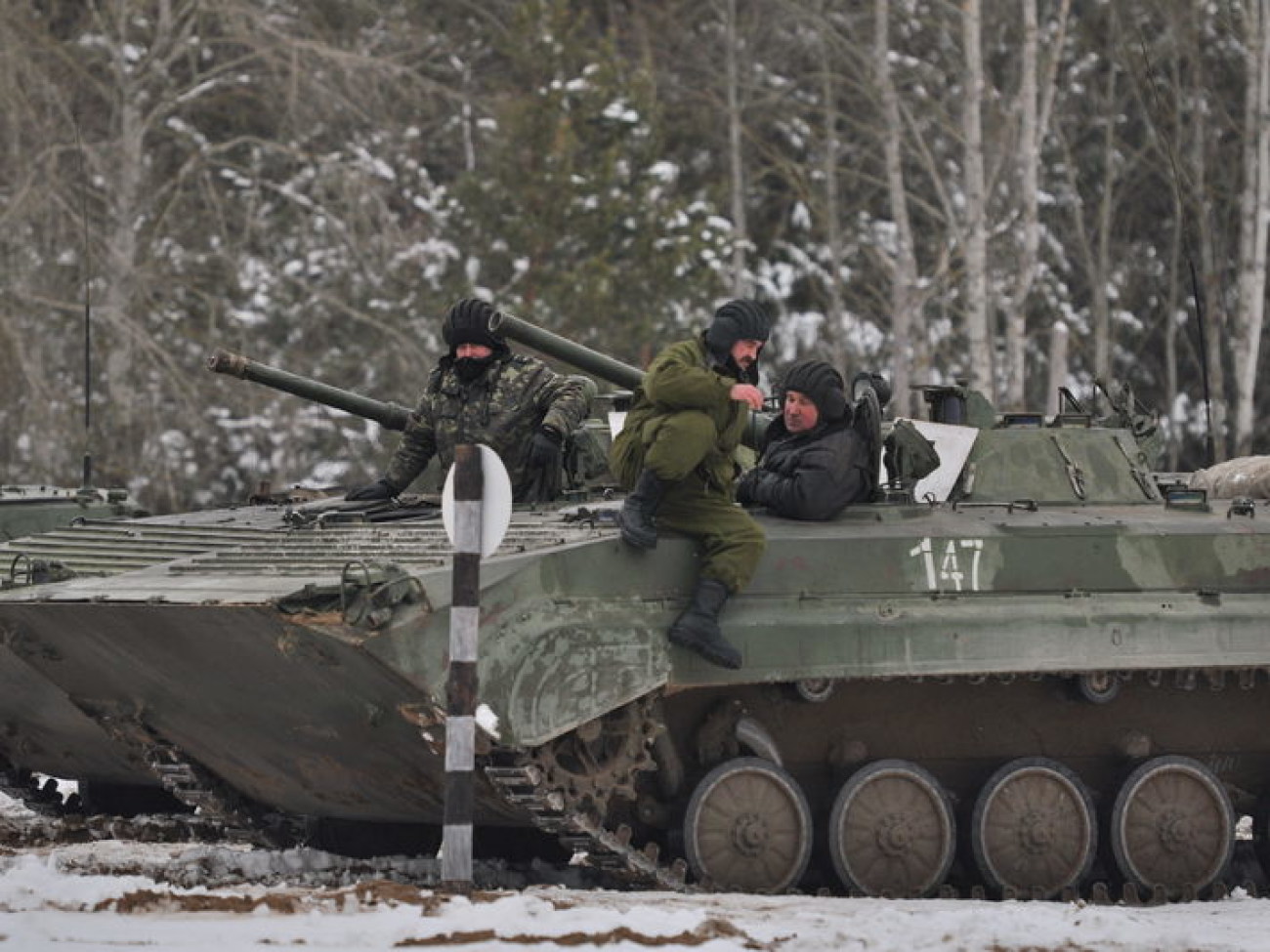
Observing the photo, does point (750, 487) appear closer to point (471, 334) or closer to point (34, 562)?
point (471, 334)

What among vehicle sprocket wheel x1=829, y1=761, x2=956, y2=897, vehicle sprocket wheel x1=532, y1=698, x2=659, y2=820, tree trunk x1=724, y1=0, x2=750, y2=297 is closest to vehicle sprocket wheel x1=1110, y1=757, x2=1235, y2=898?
vehicle sprocket wheel x1=829, y1=761, x2=956, y2=897

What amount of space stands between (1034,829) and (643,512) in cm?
249

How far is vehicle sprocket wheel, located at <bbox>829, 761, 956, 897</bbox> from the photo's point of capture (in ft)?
42.1

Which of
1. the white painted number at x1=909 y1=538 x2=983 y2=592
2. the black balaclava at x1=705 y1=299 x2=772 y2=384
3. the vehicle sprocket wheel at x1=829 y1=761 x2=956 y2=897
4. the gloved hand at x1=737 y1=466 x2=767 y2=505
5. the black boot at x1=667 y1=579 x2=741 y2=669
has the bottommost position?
the vehicle sprocket wheel at x1=829 y1=761 x2=956 y2=897

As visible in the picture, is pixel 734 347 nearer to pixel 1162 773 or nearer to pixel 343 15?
pixel 1162 773

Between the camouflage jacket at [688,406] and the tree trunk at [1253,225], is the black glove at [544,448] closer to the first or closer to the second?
the camouflage jacket at [688,406]

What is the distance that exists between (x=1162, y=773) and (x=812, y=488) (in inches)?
90.1

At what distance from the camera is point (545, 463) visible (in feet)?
45.1

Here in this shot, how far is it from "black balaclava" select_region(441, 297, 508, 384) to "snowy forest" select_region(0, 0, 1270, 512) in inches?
582

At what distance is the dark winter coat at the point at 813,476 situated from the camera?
500 inches

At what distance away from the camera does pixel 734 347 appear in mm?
12438

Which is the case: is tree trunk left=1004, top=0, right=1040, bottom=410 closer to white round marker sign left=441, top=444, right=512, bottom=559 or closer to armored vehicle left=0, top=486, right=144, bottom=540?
armored vehicle left=0, top=486, right=144, bottom=540

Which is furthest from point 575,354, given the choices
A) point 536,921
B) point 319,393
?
point 536,921

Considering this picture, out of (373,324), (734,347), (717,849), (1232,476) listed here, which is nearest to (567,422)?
(734,347)
